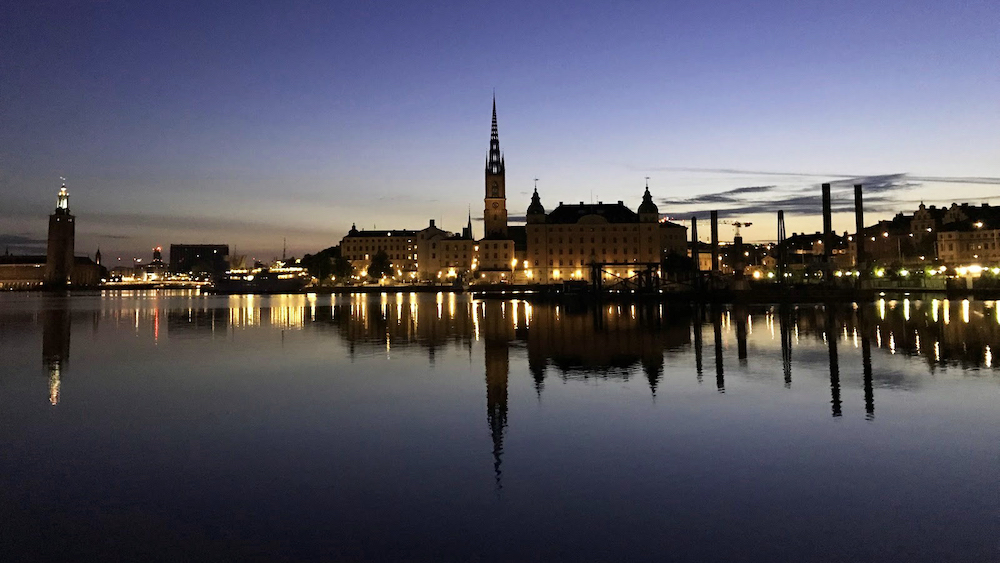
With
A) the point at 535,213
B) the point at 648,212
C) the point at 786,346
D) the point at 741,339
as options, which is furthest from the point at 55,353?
the point at 648,212

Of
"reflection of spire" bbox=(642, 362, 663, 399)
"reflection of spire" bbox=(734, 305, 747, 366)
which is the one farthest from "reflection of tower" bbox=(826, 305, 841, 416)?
"reflection of spire" bbox=(642, 362, 663, 399)

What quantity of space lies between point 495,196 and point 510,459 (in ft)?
478

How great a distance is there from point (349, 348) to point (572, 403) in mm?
14437

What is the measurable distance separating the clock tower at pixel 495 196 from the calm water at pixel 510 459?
12992cm

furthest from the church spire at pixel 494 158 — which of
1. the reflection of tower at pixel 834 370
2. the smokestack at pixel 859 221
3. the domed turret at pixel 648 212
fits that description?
the reflection of tower at pixel 834 370

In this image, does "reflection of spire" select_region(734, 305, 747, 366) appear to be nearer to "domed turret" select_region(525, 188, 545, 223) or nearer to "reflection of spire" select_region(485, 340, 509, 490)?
"reflection of spire" select_region(485, 340, 509, 490)

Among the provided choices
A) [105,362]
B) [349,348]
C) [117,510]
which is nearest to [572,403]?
[117,510]

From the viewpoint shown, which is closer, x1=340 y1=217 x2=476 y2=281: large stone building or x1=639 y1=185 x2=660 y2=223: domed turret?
x1=639 y1=185 x2=660 y2=223: domed turret

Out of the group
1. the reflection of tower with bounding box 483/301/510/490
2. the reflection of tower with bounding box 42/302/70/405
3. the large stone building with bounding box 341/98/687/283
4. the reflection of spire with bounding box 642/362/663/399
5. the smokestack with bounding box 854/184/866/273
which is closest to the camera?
the reflection of tower with bounding box 483/301/510/490

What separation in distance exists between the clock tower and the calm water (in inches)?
5115

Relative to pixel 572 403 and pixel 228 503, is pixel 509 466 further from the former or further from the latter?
pixel 572 403

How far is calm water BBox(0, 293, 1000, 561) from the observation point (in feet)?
22.1

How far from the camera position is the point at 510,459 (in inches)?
379

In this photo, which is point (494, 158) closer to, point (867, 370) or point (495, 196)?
point (495, 196)
